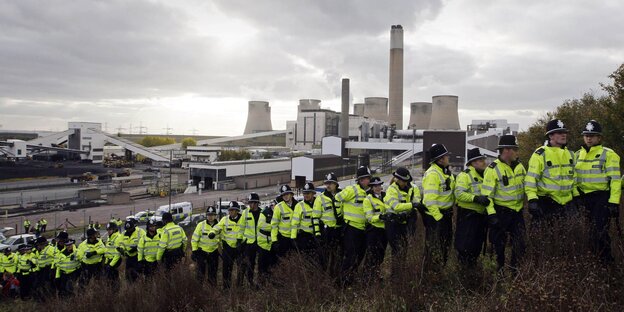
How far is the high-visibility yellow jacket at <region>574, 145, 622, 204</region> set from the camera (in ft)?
15.1

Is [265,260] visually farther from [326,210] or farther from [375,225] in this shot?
[375,225]

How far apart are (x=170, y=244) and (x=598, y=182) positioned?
6.55 metres

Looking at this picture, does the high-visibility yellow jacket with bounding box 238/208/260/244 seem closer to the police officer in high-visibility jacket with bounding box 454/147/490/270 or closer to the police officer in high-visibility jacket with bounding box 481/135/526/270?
the police officer in high-visibility jacket with bounding box 454/147/490/270

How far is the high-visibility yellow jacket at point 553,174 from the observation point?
4738mm

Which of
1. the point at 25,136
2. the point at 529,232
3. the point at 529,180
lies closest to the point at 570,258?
the point at 529,232

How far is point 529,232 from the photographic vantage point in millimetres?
4555

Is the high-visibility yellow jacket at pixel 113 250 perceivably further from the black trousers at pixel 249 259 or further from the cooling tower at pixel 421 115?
the cooling tower at pixel 421 115

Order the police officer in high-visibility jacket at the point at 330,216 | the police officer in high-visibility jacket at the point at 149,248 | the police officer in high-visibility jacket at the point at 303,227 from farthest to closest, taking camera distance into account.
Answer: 1. the police officer in high-visibility jacket at the point at 149,248
2. the police officer in high-visibility jacket at the point at 303,227
3. the police officer in high-visibility jacket at the point at 330,216

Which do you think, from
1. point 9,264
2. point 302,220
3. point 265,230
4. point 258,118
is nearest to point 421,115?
point 258,118

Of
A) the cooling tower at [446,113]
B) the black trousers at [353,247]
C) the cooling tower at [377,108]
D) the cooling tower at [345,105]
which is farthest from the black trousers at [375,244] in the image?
the cooling tower at [377,108]

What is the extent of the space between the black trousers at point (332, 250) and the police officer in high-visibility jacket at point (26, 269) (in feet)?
23.3

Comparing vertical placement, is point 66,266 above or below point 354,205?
below

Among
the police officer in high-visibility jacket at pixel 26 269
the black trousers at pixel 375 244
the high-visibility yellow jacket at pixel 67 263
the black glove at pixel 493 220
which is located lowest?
the police officer in high-visibility jacket at pixel 26 269

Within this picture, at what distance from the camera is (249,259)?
732cm
